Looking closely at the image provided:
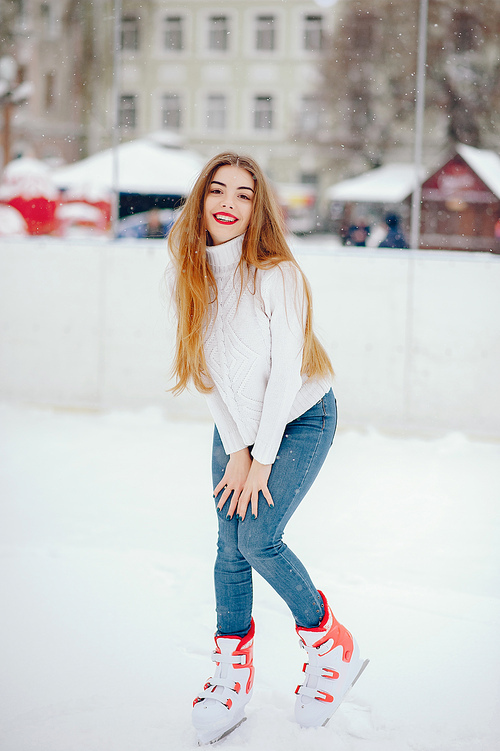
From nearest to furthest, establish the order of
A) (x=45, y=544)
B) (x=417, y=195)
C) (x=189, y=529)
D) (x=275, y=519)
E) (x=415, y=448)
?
(x=275, y=519) → (x=45, y=544) → (x=189, y=529) → (x=415, y=448) → (x=417, y=195)

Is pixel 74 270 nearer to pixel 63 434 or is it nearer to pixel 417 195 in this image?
→ pixel 63 434

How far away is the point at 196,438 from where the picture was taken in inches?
Answer: 187

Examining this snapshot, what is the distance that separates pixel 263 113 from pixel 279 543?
4.80m

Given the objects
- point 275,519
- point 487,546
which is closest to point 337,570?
point 487,546

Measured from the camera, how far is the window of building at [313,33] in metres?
5.90

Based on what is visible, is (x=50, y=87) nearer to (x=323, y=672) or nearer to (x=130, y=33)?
(x=130, y=33)

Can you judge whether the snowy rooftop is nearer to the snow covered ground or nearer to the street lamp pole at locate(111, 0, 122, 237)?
the snow covered ground

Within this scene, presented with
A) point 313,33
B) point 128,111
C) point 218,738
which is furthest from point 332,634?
point 313,33

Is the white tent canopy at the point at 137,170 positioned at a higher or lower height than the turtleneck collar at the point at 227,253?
higher

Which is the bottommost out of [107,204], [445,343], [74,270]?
[445,343]

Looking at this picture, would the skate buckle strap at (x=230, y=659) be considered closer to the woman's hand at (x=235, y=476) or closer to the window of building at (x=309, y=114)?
the woman's hand at (x=235, y=476)

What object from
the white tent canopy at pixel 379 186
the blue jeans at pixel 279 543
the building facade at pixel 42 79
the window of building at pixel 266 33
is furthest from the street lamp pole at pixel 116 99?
the blue jeans at pixel 279 543

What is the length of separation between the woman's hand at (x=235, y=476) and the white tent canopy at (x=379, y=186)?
155 inches

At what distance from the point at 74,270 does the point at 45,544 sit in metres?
2.71
